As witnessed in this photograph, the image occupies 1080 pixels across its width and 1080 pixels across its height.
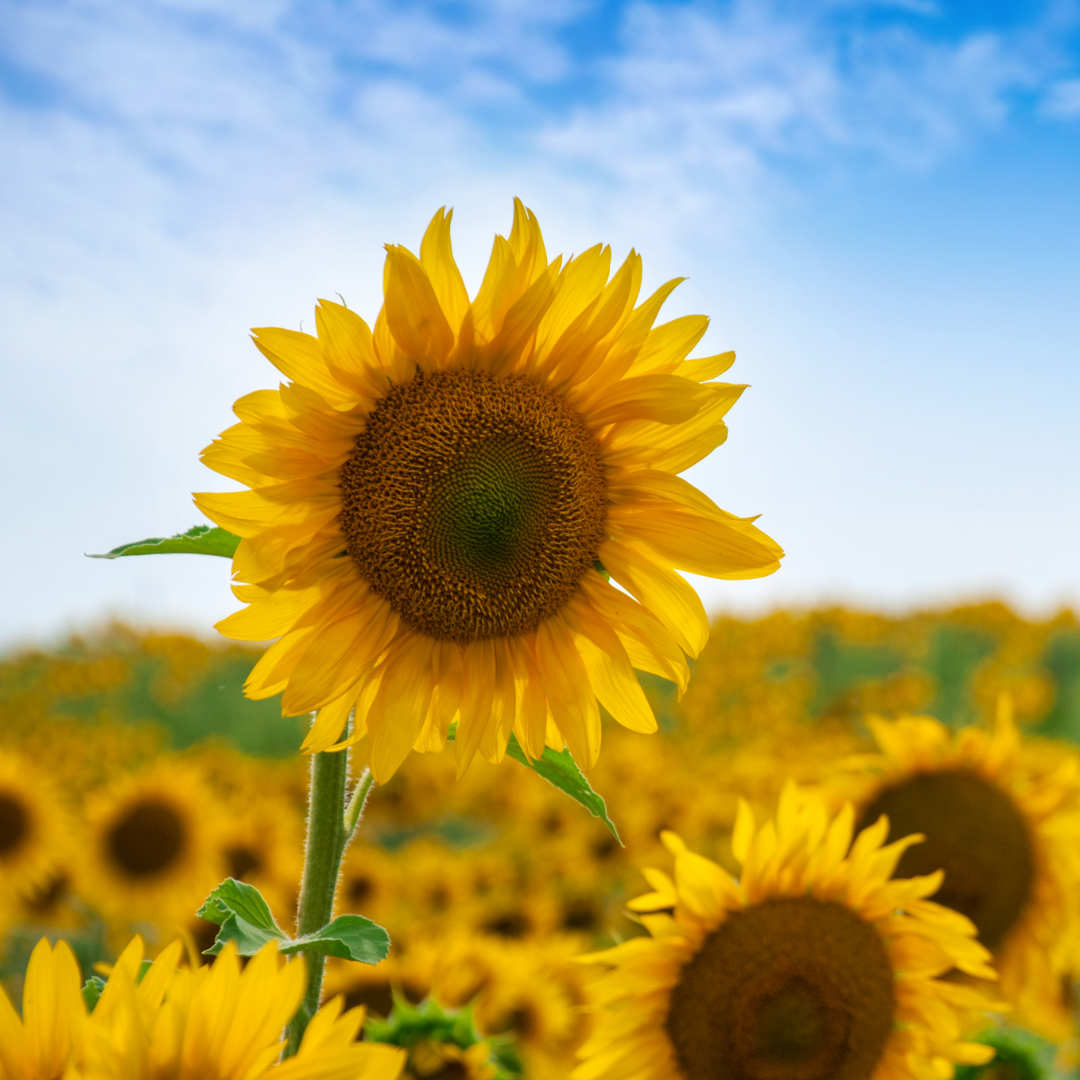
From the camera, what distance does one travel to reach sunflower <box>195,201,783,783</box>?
63.8 inches

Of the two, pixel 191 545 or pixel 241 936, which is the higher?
pixel 191 545

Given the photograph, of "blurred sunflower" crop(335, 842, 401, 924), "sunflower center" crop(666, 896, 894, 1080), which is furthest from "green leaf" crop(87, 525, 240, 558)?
"blurred sunflower" crop(335, 842, 401, 924)

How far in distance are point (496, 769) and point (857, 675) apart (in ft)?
21.9

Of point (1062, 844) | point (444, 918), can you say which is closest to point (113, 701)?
point (444, 918)

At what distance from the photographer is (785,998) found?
2287 millimetres

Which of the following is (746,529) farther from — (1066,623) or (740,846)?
(1066,623)

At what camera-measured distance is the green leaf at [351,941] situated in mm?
1351

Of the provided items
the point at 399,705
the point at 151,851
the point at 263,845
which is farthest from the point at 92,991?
the point at 151,851

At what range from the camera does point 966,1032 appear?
245 cm

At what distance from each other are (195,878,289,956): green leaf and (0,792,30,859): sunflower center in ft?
15.0

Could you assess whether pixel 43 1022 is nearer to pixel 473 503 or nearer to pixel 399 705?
pixel 399 705

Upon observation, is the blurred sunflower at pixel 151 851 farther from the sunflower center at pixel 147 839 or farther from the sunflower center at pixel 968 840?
the sunflower center at pixel 968 840

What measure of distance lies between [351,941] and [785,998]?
1.27 metres

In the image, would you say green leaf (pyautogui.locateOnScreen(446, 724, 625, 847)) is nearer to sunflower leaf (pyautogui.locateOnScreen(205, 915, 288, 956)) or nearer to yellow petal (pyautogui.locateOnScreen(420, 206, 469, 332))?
sunflower leaf (pyautogui.locateOnScreen(205, 915, 288, 956))
